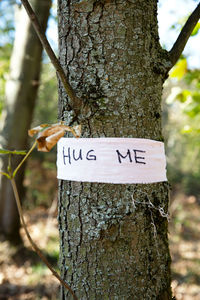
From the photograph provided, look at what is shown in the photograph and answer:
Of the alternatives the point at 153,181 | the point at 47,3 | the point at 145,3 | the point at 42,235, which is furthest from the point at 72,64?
the point at 42,235

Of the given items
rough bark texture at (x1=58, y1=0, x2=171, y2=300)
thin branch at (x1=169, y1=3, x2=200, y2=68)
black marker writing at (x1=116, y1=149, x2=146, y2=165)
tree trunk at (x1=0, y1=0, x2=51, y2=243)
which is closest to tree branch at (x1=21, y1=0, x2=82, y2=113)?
rough bark texture at (x1=58, y1=0, x2=171, y2=300)

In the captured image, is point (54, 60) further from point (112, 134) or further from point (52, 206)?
point (52, 206)

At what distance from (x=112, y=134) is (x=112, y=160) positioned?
0.26 ft

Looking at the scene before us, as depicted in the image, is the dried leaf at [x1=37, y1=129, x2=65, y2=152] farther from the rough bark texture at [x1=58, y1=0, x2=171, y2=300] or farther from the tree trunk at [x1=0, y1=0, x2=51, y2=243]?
the tree trunk at [x1=0, y1=0, x2=51, y2=243]

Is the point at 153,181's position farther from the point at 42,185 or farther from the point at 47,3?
the point at 42,185

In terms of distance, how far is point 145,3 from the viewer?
89 centimetres

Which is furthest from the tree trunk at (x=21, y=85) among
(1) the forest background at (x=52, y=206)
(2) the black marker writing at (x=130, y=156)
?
(2) the black marker writing at (x=130, y=156)

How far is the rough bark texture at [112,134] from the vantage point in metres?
0.82

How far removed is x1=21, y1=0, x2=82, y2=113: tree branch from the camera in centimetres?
69

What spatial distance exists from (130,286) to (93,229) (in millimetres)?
200

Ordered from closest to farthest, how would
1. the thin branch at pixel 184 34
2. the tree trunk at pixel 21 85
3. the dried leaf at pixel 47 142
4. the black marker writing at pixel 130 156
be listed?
the dried leaf at pixel 47 142
the black marker writing at pixel 130 156
the thin branch at pixel 184 34
the tree trunk at pixel 21 85

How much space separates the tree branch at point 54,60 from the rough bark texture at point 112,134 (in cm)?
2

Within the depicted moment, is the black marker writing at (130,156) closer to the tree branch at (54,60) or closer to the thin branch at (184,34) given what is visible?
the tree branch at (54,60)

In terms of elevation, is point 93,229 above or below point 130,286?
above
